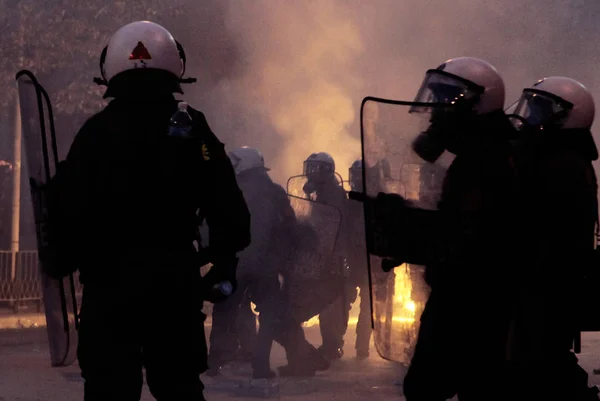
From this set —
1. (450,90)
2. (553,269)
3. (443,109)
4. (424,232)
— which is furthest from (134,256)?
(553,269)

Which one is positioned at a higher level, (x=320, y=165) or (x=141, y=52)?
(x=320, y=165)

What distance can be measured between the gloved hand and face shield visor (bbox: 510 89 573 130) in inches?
71.4

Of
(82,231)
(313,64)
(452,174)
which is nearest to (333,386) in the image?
(452,174)

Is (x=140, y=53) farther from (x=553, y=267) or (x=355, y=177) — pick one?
(x=355, y=177)

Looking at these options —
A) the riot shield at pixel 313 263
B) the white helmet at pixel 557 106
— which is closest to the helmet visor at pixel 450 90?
the white helmet at pixel 557 106

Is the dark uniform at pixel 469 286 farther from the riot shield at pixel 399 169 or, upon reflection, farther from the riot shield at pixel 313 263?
the riot shield at pixel 313 263

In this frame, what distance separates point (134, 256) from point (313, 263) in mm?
6397

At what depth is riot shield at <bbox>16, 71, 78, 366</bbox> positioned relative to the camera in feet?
14.4

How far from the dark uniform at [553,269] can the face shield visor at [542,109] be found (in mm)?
322

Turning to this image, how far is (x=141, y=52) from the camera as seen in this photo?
418cm

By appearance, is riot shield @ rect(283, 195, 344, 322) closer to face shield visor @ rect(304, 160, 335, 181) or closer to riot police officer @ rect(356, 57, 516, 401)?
face shield visor @ rect(304, 160, 335, 181)

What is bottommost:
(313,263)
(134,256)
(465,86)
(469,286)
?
(469,286)

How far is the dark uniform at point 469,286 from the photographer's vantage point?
4484 mm

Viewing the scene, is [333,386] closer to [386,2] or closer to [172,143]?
[172,143]
